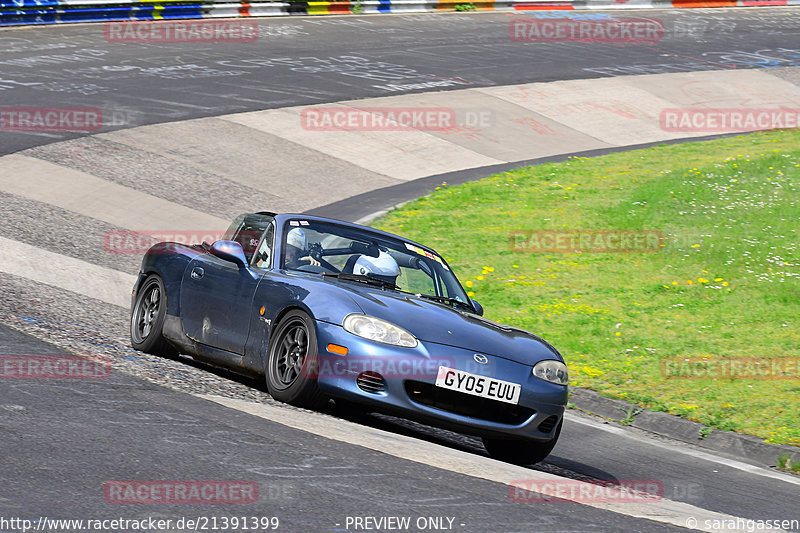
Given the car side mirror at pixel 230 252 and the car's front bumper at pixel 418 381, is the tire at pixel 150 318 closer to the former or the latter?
the car side mirror at pixel 230 252

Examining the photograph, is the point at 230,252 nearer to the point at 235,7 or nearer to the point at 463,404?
the point at 463,404

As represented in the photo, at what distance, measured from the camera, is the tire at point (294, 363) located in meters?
6.76

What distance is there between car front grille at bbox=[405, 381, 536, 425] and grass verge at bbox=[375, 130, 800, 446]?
2.68 m

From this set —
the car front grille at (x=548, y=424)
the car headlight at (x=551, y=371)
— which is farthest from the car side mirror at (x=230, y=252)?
the car front grille at (x=548, y=424)

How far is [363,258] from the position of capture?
7992 mm

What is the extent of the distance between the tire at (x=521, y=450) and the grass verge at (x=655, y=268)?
2.21 m

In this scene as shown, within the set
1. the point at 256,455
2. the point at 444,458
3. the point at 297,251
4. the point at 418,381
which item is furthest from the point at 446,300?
the point at 256,455

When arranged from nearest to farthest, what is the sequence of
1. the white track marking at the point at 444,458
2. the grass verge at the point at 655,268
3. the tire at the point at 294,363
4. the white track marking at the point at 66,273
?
the white track marking at the point at 444,458 → the tire at the point at 294,363 → the grass verge at the point at 655,268 → the white track marking at the point at 66,273

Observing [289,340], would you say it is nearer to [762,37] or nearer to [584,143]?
[584,143]

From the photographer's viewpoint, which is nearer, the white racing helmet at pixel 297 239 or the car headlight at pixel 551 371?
the car headlight at pixel 551 371

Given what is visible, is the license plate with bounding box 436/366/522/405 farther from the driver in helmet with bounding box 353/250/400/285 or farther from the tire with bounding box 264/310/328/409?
the driver in helmet with bounding box 353/250/400/285

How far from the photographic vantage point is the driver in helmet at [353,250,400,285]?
7.89 meters

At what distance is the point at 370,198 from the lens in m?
17.3

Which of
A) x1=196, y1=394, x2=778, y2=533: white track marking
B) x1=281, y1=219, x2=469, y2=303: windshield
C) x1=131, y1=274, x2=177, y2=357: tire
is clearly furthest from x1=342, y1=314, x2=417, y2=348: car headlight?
x1=131, y1=274, x2=177, y2=357: tire
